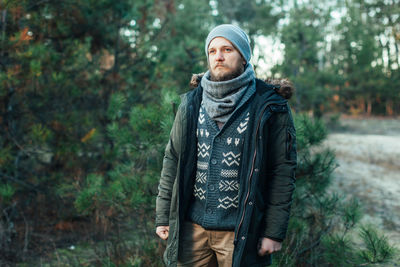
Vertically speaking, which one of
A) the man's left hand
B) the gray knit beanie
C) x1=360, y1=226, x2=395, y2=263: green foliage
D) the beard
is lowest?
x1=360, y1=226, x2=395, y2=263: green foliage

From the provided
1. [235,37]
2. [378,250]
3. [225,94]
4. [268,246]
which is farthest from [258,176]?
[378,250]

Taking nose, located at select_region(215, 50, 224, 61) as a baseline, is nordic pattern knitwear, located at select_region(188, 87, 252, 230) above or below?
below

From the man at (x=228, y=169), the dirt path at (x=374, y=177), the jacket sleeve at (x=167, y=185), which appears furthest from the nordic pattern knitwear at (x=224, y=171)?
the dirt path at (x=374, y=177)

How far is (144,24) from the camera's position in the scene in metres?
5.36

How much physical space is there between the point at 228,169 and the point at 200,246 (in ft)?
1.51

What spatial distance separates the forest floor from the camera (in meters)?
4.68

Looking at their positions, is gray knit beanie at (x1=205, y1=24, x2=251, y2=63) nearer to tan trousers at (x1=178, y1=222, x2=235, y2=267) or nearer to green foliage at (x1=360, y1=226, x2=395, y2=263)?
tan trousers at (x1=178, y1=222, x2=235, y2=267)

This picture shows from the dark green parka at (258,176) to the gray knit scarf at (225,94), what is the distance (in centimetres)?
8

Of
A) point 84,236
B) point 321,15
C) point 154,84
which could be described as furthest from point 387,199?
point 321,15

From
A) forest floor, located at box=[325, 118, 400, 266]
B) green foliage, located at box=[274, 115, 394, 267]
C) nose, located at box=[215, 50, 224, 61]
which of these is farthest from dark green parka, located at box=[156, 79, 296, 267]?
forest floor, located at box=[325, 118, 400, 266]

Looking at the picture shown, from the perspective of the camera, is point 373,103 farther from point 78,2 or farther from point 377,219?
point 78,2

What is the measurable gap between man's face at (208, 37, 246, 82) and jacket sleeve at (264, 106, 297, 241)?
0.33 meters

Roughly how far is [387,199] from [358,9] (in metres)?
16.2

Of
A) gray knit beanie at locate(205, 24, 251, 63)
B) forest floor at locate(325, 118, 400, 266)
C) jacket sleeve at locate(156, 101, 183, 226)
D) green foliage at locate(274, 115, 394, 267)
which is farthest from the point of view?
forest floor at locate(325, 118, 400, 266)
